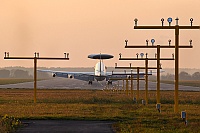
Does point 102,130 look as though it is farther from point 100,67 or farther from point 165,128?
point 100,67

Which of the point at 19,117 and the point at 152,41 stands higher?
the point at 152,41

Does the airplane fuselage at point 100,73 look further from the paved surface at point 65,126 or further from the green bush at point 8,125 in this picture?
the green bush at point 8,125

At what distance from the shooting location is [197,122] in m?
26.2

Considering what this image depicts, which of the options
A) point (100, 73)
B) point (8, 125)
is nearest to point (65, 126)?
point (8, 125)

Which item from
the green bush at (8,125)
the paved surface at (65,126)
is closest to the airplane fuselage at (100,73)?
the paved surface at (65,126)

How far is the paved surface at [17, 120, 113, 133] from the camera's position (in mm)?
22516

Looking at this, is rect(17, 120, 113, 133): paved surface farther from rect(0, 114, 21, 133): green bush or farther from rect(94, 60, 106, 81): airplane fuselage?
rect(94, 60, 106, 81): airplane fuselage

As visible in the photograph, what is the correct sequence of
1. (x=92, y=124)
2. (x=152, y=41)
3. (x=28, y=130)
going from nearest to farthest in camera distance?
(x=28, y=130), (x=92, y=124), (x=152, y=41)

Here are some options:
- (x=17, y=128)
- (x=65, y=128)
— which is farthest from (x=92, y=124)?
(x=17, y=128)

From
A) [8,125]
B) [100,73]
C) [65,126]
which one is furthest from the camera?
[100,73]

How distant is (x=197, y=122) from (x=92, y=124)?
510 centimetres

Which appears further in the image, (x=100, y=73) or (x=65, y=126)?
(x=100, y=73)

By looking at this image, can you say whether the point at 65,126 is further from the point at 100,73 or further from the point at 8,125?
the point at 100,73

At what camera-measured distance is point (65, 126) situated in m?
24.6
